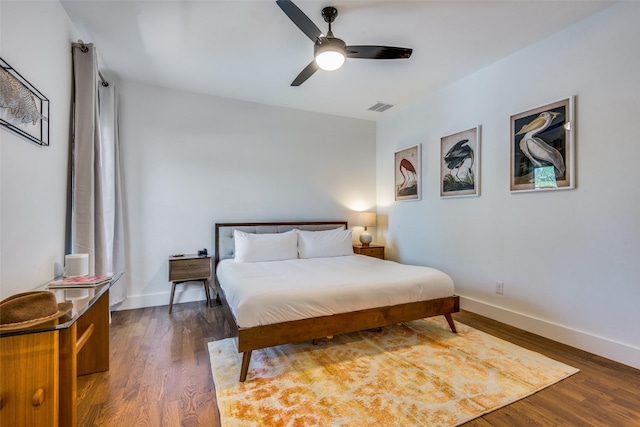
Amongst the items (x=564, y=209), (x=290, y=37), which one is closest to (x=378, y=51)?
(x=290, y=37)

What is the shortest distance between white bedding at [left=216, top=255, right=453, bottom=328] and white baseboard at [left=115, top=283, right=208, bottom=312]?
3.31ft

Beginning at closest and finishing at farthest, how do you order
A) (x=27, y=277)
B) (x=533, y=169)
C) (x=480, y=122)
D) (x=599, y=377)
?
(x=27, y=277), (x=599, y=377), (x=533, y=169), (x=480, y=122)

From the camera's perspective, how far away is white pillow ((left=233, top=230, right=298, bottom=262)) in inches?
137

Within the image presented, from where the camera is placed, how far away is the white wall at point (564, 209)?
87.4 inches

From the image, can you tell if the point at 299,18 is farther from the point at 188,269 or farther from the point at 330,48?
the point at 188,269

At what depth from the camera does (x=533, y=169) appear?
9.09 feet

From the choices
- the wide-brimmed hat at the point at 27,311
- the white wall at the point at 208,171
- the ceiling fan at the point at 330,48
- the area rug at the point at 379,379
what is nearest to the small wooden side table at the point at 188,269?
the white wall at the point at 208,171

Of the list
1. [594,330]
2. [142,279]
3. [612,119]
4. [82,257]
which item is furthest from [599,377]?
[142,279]

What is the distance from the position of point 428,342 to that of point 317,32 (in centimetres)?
264

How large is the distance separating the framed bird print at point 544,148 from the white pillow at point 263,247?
256 cm

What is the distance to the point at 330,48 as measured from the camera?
2078mm

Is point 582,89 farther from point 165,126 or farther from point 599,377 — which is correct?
point 165,126

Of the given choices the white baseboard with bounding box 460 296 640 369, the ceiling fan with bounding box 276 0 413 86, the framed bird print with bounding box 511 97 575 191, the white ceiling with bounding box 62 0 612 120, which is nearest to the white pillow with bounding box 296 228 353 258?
the white baseboard with bounding box 460 296 640 369

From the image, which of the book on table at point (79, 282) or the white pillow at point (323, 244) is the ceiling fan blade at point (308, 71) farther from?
the book on table at point (79, 282)
